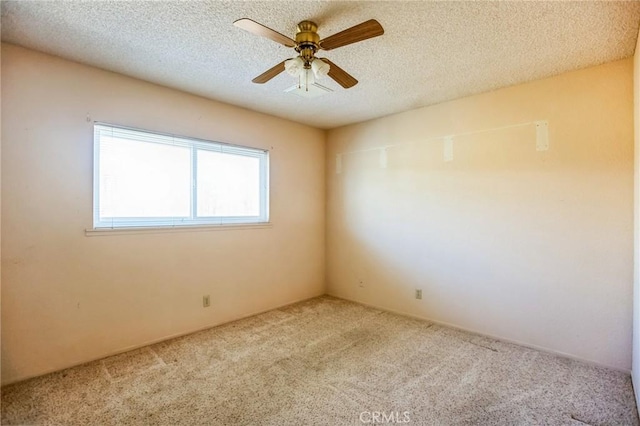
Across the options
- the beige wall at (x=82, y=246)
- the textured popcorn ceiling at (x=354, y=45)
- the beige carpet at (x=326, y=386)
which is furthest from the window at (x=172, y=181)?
the beige carpet at (x=326, y=386)

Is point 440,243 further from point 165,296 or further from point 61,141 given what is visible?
point 61,141

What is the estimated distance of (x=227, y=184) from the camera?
3.72 meters

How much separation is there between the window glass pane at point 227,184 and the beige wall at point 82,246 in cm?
23

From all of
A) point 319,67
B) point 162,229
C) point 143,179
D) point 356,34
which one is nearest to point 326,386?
point 162,229

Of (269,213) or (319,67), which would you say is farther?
(269,213)

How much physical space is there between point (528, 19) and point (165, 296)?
12.1ft

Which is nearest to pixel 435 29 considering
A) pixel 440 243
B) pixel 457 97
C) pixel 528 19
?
pixel 528 19

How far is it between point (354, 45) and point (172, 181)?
2.18 m

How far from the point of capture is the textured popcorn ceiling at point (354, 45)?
6.30 ft

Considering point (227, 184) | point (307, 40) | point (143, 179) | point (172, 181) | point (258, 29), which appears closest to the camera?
point (258, 29)

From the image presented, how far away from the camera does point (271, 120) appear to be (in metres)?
4.07

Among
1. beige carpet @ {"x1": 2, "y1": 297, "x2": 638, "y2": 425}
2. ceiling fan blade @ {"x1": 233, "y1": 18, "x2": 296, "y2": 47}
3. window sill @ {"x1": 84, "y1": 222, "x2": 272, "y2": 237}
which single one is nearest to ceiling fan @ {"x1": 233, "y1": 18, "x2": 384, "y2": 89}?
ceiling fan blade @ {"x1": 233, "y1": 18, "x2": 296, "y2": 47}

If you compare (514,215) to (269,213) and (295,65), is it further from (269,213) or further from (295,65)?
(269,213)

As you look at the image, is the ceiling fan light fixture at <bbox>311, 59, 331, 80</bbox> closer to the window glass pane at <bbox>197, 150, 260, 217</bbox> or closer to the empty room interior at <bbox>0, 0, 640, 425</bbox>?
the empty room interior at <bbox>0, 0, 640, 425</bbox>
